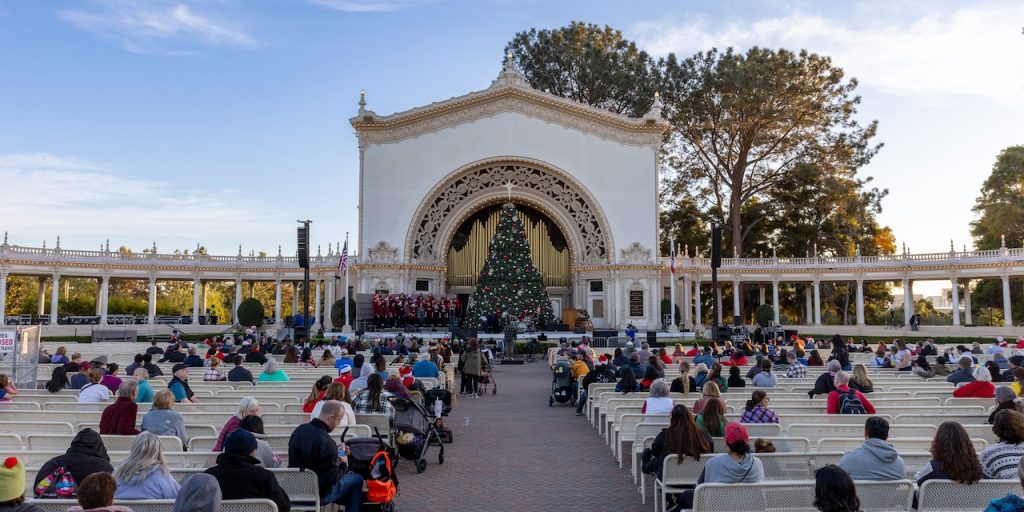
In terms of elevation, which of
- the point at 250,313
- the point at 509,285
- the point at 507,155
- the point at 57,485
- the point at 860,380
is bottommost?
the point at 57,485

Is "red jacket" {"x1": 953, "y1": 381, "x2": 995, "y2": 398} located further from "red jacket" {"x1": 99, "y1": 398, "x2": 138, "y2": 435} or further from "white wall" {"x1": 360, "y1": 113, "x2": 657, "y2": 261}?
"white wall" {"x1": 360, "y1": 113, "x2": 657, "y2": 261}

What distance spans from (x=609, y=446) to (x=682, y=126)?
140 feet

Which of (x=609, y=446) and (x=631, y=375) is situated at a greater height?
(x=631, y=375)

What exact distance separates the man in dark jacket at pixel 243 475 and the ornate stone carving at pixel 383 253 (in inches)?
1447

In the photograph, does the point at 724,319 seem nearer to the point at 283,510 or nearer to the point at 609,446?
the point at 609,446

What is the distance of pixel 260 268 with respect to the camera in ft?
158

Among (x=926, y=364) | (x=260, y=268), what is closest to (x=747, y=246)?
(x=260, y=268)

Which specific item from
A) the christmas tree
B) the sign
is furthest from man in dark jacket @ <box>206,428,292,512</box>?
the christmas tree

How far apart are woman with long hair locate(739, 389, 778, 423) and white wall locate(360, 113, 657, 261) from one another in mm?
34539

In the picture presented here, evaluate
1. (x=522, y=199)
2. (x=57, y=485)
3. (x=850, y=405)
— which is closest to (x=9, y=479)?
(x=57, y=485)

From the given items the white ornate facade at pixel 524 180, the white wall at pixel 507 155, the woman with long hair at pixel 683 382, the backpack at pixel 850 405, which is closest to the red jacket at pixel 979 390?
the backpack at pixel 850 405

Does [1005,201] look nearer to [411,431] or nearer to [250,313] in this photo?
[250,313]

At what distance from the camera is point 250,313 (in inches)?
1629

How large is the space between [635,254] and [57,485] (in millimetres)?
38975
